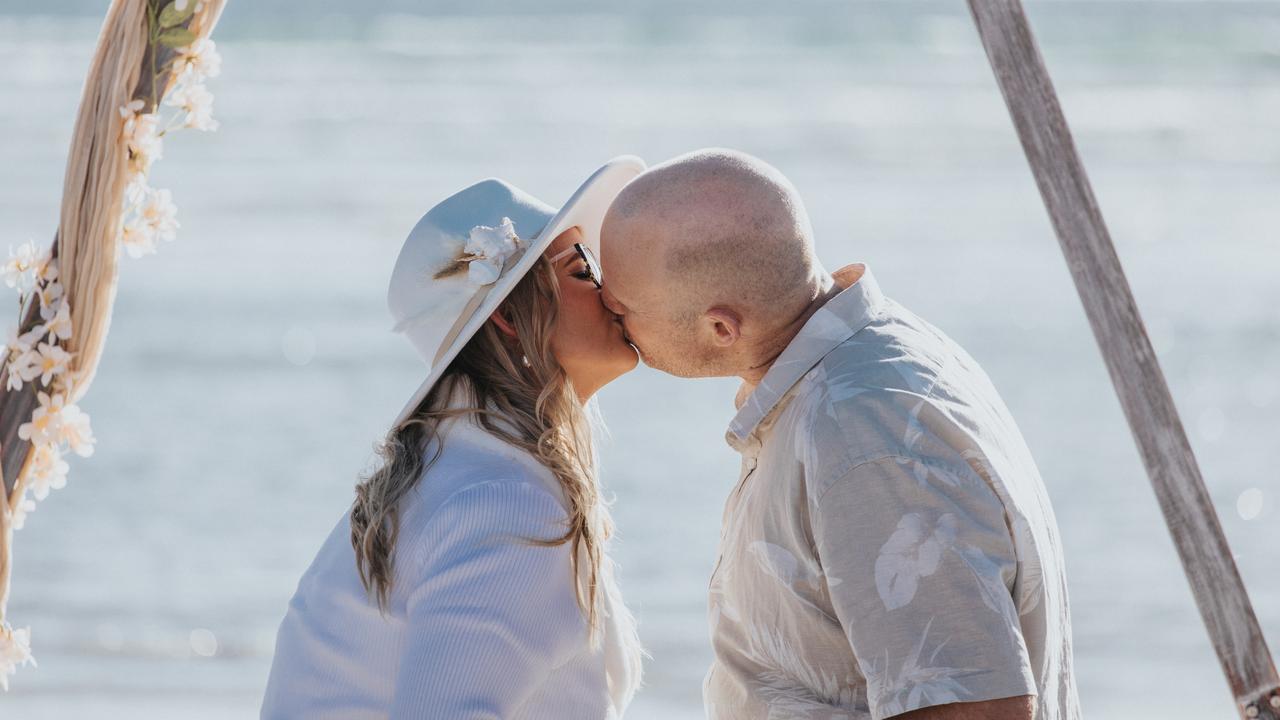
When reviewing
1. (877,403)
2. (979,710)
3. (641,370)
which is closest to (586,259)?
(877,403)

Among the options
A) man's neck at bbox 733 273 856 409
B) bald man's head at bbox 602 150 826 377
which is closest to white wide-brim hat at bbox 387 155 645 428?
bald man's head at bbox 602 150 826 377

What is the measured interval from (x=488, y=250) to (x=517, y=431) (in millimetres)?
323

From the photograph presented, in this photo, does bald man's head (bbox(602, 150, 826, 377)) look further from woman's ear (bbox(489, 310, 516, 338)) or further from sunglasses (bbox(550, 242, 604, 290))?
woman's ear (bbox(489, 310, 516, 338))

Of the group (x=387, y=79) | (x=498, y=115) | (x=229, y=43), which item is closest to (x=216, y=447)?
(x=498, y=115)

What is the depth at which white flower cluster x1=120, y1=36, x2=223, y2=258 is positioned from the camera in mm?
2137

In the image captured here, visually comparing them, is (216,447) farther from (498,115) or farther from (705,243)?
(498,115)

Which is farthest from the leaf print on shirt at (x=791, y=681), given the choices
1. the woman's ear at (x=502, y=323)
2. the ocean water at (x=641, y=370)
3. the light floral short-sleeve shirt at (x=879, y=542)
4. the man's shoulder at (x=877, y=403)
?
the ocean water at (x=641, y=370)

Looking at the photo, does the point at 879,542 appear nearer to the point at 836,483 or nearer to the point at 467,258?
the point at 836,483

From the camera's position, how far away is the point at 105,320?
220 cm

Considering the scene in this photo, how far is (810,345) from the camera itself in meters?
2.32

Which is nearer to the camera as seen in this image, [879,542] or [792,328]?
[879,542]

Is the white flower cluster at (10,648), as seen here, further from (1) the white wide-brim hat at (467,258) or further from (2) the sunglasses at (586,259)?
(2) the sunglasses at (586,259)

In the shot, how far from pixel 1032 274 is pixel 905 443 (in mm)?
10838

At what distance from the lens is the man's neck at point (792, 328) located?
95.0 inches
